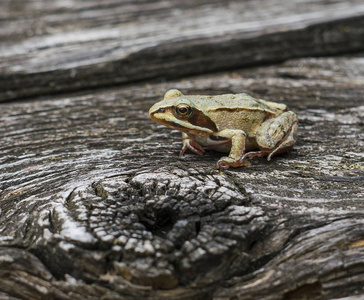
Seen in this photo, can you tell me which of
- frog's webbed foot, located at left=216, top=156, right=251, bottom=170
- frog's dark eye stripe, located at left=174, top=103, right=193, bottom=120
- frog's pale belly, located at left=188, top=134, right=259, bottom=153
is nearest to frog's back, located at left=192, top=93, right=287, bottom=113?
frog's dark eye stripe, located at left=174, top=103, right=193, bottom=120

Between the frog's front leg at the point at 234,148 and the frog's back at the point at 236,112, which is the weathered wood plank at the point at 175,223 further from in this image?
the frog's back at the point at 236,112

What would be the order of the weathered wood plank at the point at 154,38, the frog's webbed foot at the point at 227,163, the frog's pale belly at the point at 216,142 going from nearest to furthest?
1. the frog's webbed foot at the point at 227,163
2. the frog's pale belly at the point at 216,142
3. the weathered wood plank at the point at 154,38

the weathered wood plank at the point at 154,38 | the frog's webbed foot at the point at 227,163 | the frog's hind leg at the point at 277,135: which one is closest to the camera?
the frog's webbed foot at the point at 227,163

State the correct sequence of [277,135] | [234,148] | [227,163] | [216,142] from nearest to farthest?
[227,163] < [234,148] < [277,135] < [216,142]

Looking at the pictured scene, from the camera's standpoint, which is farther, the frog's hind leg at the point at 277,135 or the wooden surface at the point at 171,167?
the frog's hind leg at the point at 277,135

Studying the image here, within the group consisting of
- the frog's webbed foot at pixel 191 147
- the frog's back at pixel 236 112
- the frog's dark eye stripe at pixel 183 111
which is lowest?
the frog's webbed foot at pixel 191 147

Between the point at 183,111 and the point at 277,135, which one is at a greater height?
the point at 183,111

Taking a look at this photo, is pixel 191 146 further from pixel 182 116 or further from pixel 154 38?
pixel 154 38

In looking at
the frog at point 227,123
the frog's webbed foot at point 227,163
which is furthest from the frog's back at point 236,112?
the frog's webbed foot at point 227,163

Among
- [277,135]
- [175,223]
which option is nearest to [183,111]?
[277,135]
